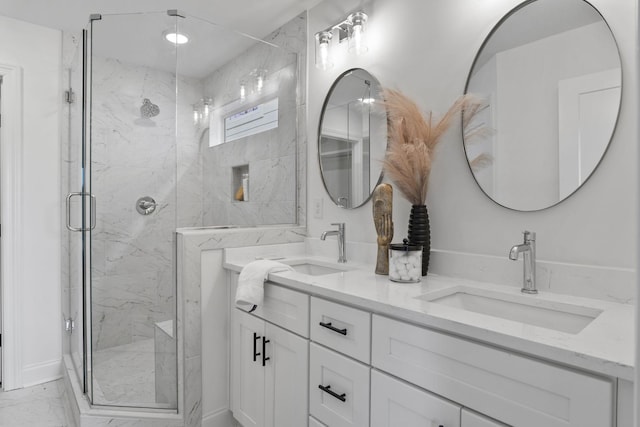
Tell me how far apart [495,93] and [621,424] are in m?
1.12

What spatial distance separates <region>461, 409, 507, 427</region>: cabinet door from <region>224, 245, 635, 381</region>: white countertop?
0.18 metres

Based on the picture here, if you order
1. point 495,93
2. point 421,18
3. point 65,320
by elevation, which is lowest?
point 65,320

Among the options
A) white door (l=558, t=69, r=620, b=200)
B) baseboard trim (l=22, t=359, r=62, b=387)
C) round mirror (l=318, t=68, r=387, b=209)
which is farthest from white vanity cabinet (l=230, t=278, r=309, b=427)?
baseboard trim (l=22, t=359, r=62, b=387)

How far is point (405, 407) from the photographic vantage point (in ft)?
3.48

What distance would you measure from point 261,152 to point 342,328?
1.32 m

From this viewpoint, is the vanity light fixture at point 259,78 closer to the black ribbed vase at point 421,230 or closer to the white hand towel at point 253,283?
the white hand towel at point 253,283

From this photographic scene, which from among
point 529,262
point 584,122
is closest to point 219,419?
point 529,262

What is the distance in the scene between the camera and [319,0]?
7.27 ft

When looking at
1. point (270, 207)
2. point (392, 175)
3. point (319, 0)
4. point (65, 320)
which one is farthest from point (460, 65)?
point (65, 320)

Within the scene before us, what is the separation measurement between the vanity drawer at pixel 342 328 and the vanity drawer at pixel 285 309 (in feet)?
0.16

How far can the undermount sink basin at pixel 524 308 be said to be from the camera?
1.10m

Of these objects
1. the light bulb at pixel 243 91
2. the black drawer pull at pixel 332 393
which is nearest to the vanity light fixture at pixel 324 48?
the light bulb at pixel 243 91

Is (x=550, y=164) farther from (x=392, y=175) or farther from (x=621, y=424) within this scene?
(x=621, y=424)

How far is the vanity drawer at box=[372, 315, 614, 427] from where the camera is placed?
75cm
